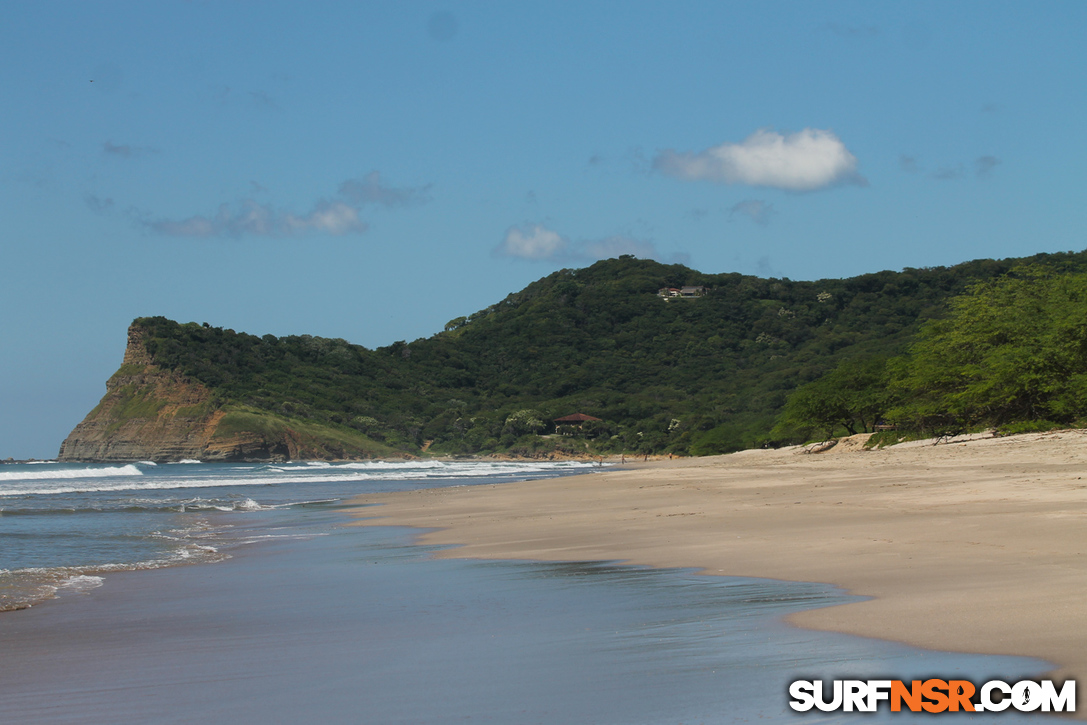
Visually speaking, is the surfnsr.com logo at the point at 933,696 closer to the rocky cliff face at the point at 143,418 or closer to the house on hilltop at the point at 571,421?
the house on hilltop at the point at 571,421

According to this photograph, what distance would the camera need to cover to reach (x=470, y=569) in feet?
31.7

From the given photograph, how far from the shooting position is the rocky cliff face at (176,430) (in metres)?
114

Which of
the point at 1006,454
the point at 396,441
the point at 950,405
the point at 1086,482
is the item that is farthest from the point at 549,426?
the point at 1086,482

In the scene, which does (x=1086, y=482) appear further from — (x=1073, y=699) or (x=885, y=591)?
(x=1073, y=699)

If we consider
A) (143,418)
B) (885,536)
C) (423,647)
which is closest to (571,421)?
(143,418)

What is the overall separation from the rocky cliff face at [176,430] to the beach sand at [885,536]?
96.5 m

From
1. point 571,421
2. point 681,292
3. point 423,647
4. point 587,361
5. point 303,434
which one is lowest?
point 423,647

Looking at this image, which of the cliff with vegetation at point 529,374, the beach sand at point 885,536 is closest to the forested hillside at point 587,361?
the cliff with vegetation at point 529,374

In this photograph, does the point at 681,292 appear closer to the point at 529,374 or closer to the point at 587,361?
the point at 587,361

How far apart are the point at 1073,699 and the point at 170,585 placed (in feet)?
28.1

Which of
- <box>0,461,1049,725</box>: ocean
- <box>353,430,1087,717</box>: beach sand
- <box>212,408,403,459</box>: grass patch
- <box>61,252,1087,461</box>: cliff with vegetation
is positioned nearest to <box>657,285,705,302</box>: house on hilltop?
<box>61,252,1087,461</box>: cliff with vegetation

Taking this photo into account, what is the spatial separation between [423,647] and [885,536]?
19.0 feet

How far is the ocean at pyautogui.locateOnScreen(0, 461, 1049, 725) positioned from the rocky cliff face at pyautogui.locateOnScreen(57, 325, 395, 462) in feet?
350

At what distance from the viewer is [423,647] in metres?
5.66
